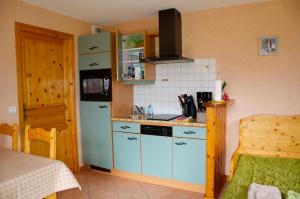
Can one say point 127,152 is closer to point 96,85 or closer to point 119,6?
point 96,85

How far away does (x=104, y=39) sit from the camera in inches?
128

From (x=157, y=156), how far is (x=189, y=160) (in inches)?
16.7

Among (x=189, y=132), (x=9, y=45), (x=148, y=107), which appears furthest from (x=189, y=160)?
(x=9, y=45)

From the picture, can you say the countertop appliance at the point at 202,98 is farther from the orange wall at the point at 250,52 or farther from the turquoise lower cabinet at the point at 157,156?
the turquoise lower cabinet at the point at 157,156

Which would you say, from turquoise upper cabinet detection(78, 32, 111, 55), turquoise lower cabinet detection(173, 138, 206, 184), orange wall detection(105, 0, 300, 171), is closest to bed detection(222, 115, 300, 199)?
orange wall detection(105, 0, 300, 171)

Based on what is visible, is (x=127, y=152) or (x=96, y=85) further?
(x=96, y=85)

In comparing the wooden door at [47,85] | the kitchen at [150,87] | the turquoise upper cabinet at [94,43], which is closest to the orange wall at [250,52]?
the kitchen at [150,87]

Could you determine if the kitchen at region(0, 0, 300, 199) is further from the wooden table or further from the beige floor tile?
the wooden table

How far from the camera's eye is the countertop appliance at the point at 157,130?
2.87 m

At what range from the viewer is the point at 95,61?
3334 millimetres

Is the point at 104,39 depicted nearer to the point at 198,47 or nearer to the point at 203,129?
the point at 198,47

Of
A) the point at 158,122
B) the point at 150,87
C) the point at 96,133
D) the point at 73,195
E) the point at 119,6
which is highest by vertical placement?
the point at 119,6

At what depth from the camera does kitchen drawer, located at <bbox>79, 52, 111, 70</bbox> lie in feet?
10.6

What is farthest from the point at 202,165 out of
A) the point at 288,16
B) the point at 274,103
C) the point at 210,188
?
the point at 288,16
